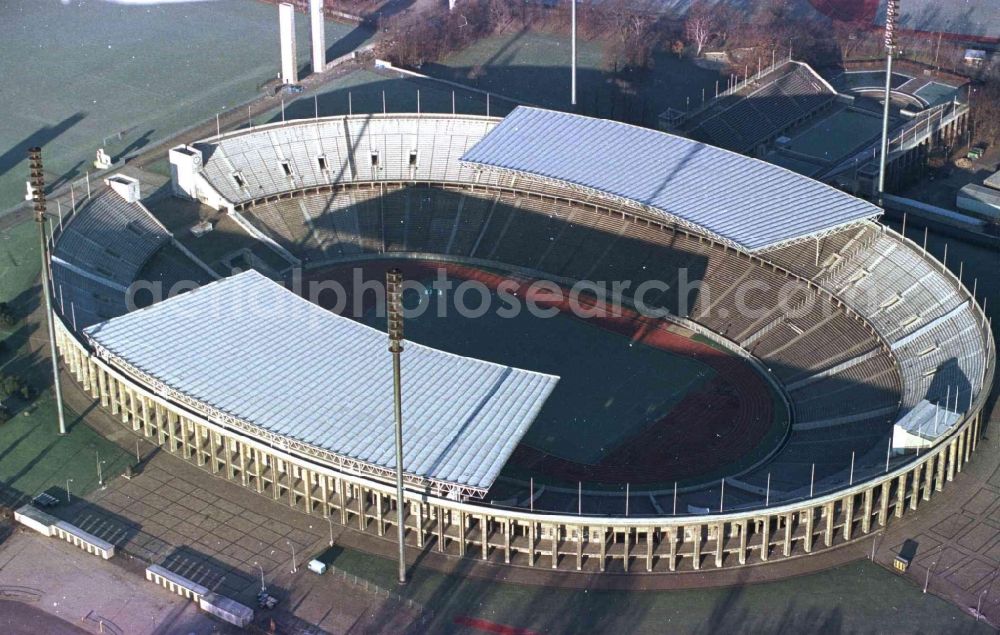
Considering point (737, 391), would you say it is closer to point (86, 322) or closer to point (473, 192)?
point (473, 192)

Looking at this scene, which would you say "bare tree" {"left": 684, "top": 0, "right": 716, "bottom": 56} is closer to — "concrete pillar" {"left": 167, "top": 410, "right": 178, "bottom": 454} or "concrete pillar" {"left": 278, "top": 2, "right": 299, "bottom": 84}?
"concrete pillar" {"left": 278, "top": 2, "right": 299, "bottom": 84}

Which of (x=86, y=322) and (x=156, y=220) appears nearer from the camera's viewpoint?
(x=86, y=322)

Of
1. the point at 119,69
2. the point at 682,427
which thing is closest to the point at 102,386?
the point at 682,427

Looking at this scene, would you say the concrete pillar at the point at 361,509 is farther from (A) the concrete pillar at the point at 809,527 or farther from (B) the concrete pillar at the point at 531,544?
(A) the concrete pillar at the point at 809,527

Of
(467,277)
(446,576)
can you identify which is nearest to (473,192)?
(467,277)

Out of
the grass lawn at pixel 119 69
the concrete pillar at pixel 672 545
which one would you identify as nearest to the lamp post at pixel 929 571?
the concrete pillar at pixel 672 545

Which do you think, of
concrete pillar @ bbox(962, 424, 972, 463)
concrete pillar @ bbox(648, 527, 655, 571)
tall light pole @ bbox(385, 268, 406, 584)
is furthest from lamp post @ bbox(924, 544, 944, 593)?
tall light pole @ bbox(385, 268, 406, 584)
